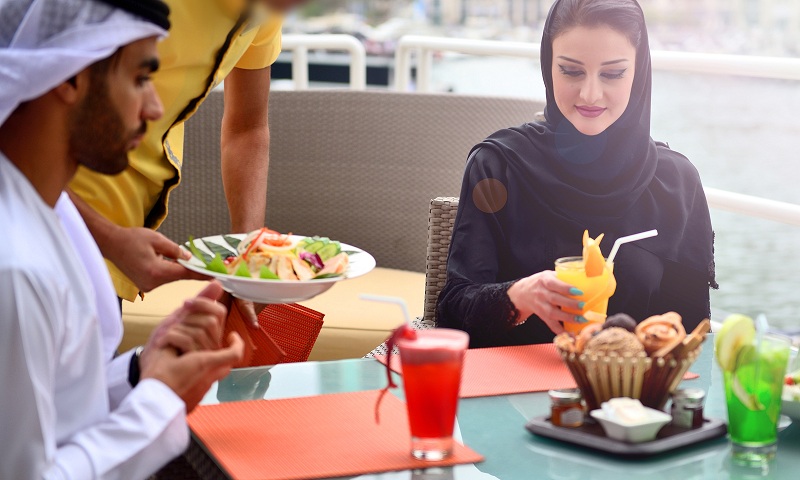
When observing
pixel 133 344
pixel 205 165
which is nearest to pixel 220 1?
pixel 133 344

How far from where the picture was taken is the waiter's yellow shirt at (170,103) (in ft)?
6.21

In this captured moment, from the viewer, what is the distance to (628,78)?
2.11m

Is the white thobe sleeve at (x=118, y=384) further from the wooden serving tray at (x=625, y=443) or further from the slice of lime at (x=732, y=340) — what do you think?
the slice of lime at (x=732, y=340)

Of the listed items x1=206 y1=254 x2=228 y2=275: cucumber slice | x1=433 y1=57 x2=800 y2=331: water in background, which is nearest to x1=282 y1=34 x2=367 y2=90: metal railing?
x1=206 y1=254 x2=228 y2=275: cucumber slice

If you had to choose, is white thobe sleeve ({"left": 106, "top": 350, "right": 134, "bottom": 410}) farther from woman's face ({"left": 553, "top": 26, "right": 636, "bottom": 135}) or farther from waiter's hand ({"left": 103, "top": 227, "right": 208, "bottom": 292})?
woman's face ({"left": 553, "top": 26, "right": 636, "bottom": 135})

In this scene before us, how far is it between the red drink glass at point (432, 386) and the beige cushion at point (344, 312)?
1.70 m

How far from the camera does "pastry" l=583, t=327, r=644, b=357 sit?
4.29 ft

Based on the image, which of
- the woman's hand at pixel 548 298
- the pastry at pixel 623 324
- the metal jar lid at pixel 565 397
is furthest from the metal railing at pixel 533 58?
the metal jar lid at pixel 565 397

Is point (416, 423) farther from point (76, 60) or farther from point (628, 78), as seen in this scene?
point (628, 78)

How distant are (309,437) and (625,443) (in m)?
0.40

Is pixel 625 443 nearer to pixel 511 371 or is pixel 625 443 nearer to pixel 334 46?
pixel 511 371

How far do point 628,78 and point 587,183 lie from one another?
0.24 m

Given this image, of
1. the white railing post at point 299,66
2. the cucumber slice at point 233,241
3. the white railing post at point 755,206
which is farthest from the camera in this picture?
the white railing post at point 299,66

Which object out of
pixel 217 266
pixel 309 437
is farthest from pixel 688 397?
pixel 217 266
